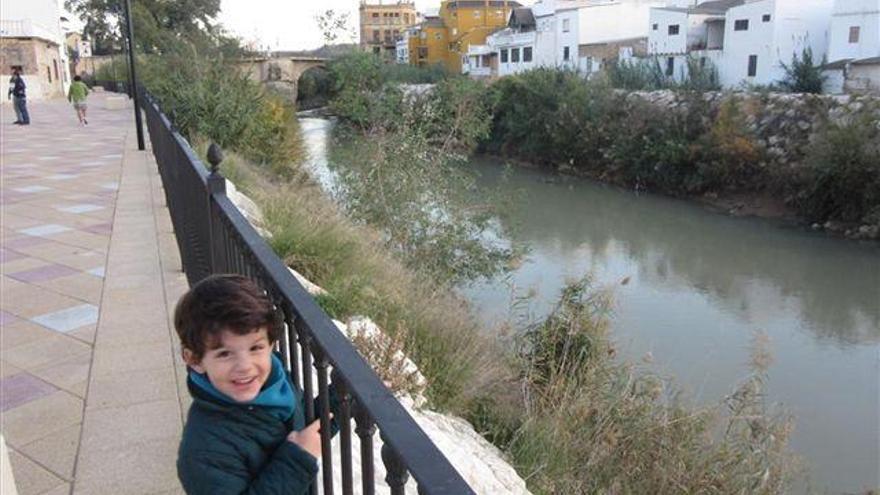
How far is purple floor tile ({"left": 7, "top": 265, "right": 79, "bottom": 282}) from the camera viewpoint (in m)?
5.12

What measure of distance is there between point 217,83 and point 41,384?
9864 mm

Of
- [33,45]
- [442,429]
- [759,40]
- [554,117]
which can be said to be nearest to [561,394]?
[442,429]

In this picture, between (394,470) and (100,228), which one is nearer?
(394,470)

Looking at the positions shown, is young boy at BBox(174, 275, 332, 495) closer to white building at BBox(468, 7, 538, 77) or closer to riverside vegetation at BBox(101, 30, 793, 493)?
riverside vegetation at BBox(101, 30, 793, 493)

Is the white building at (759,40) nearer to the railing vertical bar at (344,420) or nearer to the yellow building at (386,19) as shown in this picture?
the railing vertical bar at (344,420)

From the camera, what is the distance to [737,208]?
2098 cm

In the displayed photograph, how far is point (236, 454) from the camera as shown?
1516mm

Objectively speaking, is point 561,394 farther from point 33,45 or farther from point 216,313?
point 33,45

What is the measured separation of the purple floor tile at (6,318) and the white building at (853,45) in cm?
2700

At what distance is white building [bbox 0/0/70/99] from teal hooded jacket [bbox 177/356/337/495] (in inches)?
1261

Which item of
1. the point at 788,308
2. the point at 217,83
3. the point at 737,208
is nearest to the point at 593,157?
the point at 737,208

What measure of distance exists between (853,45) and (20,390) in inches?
1223

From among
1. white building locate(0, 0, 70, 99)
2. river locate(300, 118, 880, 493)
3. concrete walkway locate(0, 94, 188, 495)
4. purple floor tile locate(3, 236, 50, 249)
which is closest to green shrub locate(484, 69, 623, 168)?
river locate(300, 118, 880, 493)

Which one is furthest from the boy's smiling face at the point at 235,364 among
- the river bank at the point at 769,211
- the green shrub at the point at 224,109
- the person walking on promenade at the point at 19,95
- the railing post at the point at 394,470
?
the person walking on promenade at the point at 19,95
